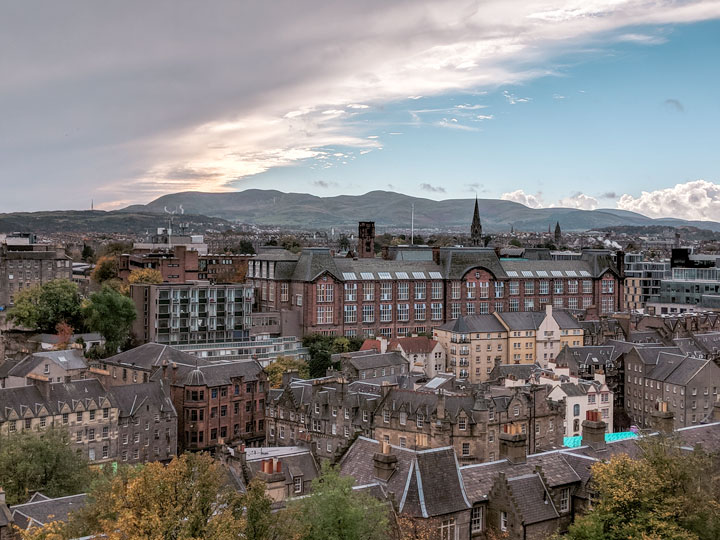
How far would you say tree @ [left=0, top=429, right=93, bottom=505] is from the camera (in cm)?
6209

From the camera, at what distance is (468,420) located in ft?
238

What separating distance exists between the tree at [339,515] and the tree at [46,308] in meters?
106

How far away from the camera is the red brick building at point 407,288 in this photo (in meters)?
141

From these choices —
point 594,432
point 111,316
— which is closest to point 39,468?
point 594,432

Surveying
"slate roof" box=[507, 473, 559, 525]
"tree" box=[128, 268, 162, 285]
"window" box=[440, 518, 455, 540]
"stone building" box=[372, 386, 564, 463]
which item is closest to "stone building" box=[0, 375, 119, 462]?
"stone building" box=[372, 386, 564, 463]

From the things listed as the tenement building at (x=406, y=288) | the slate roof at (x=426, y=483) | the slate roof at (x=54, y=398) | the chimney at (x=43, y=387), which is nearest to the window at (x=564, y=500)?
the slate roof at (x=426, y=483)

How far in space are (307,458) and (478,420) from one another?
1907cm

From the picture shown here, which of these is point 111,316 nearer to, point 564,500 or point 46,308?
point 46,308

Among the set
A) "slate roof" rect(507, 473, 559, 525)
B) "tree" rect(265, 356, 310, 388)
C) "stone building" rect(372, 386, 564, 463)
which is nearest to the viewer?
"slate roof" rect(507, 473, 559, 525)

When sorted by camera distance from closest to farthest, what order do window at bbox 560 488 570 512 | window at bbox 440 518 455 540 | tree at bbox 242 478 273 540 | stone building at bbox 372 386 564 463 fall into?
1. tree at bbox 242 478 273 540
2. window at bbox 440 518 455 540
3. window at bbox 560 488 570 512
4. stone building at bbox 372 386 564 463

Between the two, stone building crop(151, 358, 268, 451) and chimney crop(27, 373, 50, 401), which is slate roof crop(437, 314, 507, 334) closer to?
stone building crop(151, 358, 268, 451)

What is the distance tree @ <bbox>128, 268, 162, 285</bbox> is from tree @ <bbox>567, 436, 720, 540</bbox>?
405 feet

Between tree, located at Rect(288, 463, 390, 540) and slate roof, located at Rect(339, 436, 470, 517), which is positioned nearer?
tree, located at Rect(288, 463, 390, 540)

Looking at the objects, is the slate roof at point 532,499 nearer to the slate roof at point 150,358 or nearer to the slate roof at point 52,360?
the slate roof at point 150,358
